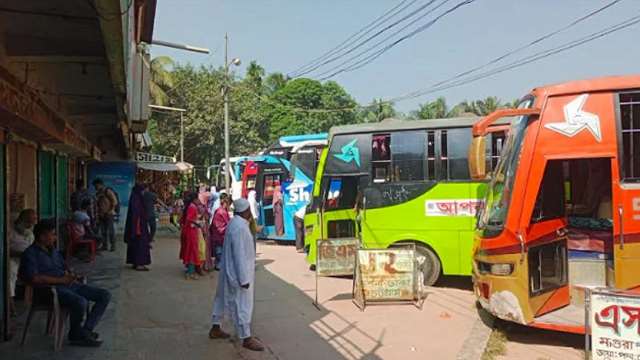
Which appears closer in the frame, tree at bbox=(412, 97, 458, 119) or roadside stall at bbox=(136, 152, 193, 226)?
roadside stall at bbox=(136, 152, 193, 226)

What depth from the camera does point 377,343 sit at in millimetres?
6582

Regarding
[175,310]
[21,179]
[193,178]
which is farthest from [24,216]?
[193,178]

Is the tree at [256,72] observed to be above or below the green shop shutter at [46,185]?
above

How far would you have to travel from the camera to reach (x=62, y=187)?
45.9 ft

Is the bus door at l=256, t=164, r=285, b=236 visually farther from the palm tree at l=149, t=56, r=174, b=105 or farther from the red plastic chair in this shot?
the palm tree at l=149, t=56, r=174, b=105

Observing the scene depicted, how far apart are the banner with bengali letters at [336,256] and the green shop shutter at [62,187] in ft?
22.9

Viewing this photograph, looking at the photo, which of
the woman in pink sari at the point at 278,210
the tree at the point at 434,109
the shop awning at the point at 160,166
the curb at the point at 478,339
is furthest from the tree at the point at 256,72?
the curb at the point at 478,339

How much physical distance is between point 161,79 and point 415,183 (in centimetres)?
2540

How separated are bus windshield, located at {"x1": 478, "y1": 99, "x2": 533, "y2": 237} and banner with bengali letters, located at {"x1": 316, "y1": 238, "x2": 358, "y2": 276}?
2.19 m

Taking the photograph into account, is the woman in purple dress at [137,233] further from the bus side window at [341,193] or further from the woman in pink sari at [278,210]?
the woman in pink sari at [278,210]

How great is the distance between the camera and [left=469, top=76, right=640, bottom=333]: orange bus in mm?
6234

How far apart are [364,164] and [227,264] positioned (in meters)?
4.73

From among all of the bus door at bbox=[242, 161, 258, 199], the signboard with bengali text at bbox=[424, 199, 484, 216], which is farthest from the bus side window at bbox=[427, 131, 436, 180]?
the bus door at bbox=[242, 161, 258, 199]

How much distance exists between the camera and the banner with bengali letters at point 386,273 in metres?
8.23
